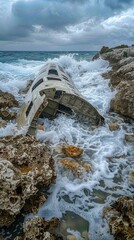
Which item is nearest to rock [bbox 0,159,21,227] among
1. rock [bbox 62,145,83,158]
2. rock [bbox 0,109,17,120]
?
rock [bbox 62,145,83,158]

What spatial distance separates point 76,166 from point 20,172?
6.82ft

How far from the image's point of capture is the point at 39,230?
5.34 m

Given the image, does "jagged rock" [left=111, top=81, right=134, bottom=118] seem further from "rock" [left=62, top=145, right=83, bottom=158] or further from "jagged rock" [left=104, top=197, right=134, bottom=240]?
"jagged rock" [left=104, top=197, right=134, bottom=240]

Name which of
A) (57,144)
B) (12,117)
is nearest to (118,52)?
(12,117)

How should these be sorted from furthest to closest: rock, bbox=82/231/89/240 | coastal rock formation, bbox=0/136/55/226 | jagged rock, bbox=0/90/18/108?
jagged rock, bbox=0/90/18/108 < coastal rock formation, bbox=0/136/55/226 < rock, bbox=82/231/89/240

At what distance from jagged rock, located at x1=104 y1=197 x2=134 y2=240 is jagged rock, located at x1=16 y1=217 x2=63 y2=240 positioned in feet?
3.57

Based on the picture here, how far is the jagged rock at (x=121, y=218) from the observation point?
5.36m

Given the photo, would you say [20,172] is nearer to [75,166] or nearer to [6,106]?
[75,166]

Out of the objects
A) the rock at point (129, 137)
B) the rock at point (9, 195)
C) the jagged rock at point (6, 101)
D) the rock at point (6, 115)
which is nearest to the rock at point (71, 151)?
the rock at point (129, 137)

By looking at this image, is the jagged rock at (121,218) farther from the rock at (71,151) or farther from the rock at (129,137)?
the rock at (129,137)

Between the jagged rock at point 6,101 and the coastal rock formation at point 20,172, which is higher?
the coastal rock formation at point 20,172

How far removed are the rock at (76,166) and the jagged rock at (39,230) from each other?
2.13m

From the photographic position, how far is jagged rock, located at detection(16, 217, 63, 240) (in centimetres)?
517

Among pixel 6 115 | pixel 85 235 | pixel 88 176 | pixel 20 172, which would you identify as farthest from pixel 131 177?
pixel 6 115
